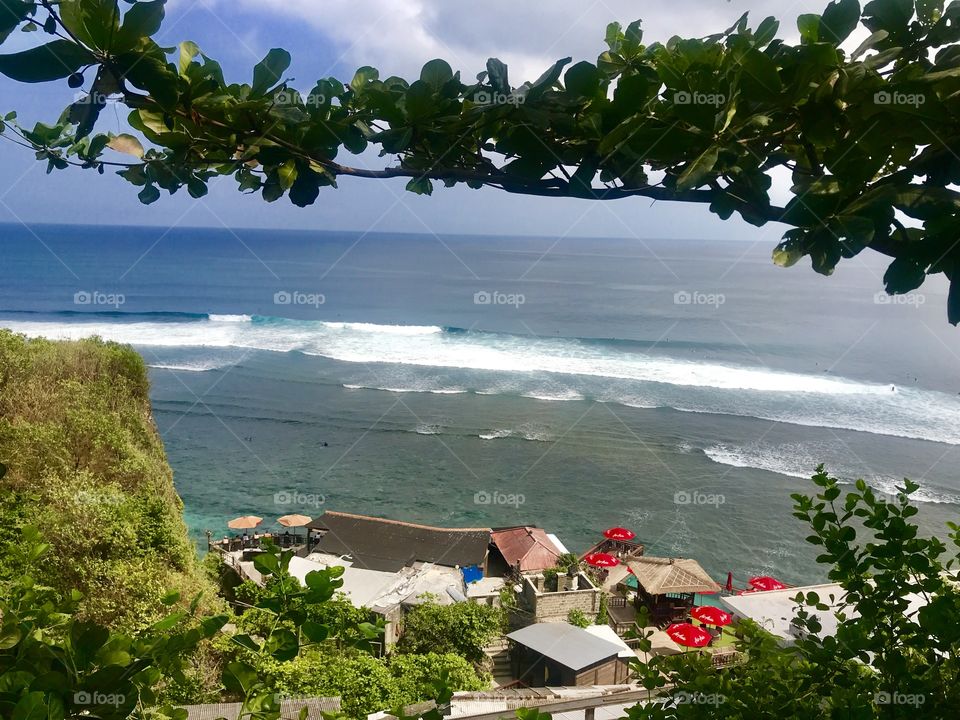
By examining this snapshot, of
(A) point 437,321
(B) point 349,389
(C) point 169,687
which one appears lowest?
(C) point 169,687

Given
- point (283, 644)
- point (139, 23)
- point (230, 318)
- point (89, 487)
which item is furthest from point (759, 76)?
point (230, 318)

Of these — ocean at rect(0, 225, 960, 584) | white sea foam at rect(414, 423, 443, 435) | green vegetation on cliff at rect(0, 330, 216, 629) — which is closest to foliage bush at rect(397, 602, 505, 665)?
green vegetation on cliff at rect(0, 330, 216, 629)

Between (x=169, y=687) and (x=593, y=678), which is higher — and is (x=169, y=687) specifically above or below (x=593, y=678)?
above

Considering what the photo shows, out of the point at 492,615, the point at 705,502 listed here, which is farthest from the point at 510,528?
the point at 705,502

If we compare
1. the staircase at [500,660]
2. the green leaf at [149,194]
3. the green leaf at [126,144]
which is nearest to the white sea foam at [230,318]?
the staircase at [500,660]

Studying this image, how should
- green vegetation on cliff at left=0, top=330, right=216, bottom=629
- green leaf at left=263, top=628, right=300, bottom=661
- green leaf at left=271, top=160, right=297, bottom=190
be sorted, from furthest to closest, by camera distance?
green vegetation on cliff at left=0, top=330, right=216, bottom=629, green leaf at left=263, top=628, right=300, bottom=661, green leaf at left=271, top=160, right=297, bottom=190

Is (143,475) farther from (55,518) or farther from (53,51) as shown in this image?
(53,51)

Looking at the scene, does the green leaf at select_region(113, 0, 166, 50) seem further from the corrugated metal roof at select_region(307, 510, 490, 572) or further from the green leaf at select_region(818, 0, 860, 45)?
the corrugated metal roof at select_region(307, 510, 490, 572)
